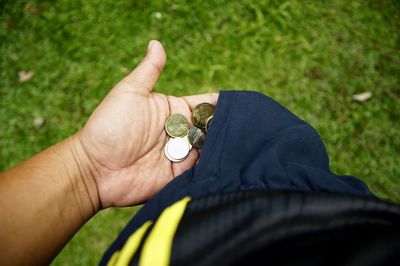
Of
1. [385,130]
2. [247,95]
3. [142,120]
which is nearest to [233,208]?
[247,95]

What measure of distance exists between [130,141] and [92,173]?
362mm

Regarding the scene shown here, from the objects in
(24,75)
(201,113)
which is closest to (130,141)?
(201,113)

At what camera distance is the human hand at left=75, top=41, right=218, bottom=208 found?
2.10m

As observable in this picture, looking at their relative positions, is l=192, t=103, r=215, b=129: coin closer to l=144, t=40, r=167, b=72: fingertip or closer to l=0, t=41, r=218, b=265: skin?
l=0, t=41, r=218, b=265: skin

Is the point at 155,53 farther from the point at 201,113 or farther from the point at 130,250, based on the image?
the point at 130,250

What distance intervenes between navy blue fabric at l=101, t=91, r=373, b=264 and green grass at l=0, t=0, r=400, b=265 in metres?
1.47

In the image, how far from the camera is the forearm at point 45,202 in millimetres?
1650

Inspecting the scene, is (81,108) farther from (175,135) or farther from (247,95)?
(247,95)

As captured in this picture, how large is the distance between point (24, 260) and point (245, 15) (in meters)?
3.37

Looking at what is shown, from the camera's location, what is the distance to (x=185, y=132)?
2461 mm

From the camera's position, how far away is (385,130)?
338 centimetres


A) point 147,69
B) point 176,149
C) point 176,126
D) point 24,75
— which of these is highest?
point 147,69

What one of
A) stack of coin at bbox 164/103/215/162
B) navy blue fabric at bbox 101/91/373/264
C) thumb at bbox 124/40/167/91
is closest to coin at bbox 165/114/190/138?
stack of coin at bbox 164/103/215/162

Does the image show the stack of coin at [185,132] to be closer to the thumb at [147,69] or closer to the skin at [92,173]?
the skin at [92,173]
